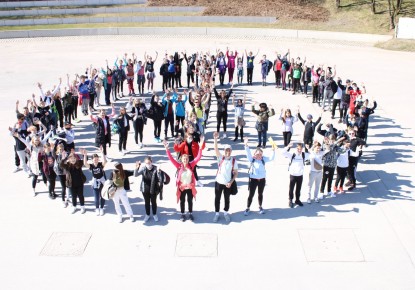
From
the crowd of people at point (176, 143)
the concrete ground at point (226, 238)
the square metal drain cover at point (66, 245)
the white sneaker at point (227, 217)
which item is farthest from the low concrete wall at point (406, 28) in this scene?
the square metal drain cover at point (66, 245)

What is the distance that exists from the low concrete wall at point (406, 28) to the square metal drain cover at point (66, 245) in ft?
97.4

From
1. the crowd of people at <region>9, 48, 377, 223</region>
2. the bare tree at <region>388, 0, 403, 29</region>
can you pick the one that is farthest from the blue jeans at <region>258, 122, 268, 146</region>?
the bare tree at <region>388, 0, 403, 29</region>

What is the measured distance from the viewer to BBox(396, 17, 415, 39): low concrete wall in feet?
106

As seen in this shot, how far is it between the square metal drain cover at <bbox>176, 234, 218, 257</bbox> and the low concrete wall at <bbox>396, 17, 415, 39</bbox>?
28.3 m

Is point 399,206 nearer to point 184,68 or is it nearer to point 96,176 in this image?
point 96,176

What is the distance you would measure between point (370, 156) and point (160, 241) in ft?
25.6

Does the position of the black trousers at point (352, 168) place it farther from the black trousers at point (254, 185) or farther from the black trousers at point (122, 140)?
the black trousers at point (122, 140)

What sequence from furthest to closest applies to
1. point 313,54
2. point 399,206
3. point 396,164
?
point 313,54, point 396,164, point 399,206

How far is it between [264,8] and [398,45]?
1278 centimetres

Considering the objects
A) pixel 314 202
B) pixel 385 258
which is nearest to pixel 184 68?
pixel 314 202

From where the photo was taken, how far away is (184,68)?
87.2ft

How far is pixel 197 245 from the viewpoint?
9711mm

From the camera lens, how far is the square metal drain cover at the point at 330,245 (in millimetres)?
9305

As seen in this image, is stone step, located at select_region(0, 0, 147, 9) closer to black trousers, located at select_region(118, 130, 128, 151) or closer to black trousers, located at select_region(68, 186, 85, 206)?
black trousers, located at select_region(118, 130, 128, 151)
